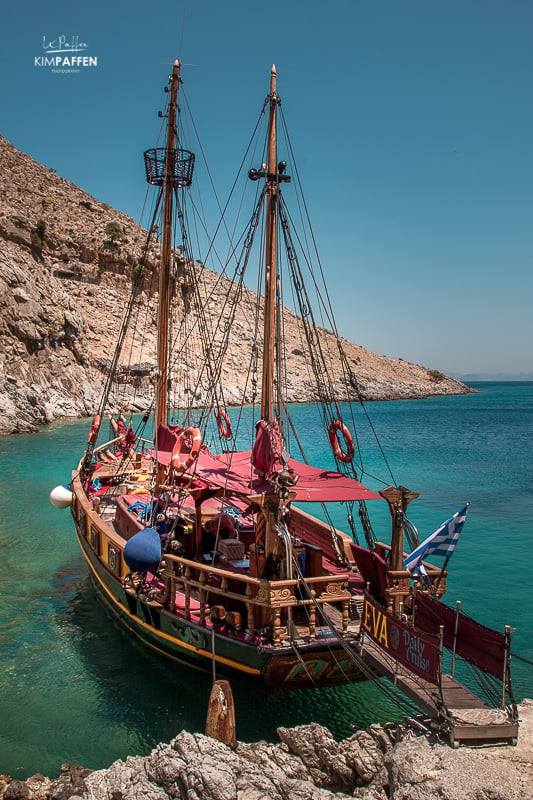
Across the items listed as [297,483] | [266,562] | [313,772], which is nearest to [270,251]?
[297,483]

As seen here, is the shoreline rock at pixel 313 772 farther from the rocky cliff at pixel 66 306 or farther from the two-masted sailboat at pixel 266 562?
the rocky cliff at pixel 66 306

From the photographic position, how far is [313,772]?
304 inches

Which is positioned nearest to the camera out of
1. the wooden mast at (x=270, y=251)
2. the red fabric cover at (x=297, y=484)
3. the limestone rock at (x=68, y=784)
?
the limestone rock at (x=68, y=784)

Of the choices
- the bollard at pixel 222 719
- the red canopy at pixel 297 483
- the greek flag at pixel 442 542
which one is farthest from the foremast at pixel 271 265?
the bollard at pixel 222 719

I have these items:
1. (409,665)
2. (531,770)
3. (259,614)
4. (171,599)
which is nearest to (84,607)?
Answer: (171,599)

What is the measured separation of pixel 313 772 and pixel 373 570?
402 cm

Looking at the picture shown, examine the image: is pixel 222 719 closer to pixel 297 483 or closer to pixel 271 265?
pixel 297 483

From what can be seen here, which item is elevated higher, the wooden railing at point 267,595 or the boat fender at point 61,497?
the wooden railing at point 267,595

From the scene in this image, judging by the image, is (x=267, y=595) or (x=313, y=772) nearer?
(x=313, y=772)

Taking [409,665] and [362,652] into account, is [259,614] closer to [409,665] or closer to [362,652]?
[362,652]

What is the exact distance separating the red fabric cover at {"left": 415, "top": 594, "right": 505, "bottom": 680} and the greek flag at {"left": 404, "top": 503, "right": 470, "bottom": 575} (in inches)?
32.2

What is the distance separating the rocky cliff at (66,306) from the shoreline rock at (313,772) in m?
40.2

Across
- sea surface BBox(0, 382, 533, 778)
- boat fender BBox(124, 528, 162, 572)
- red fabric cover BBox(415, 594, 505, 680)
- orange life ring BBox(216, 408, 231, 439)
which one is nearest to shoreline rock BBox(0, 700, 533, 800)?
red fabric cover BBox(415, 594, 505, 680)

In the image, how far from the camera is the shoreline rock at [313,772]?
6.35 m
